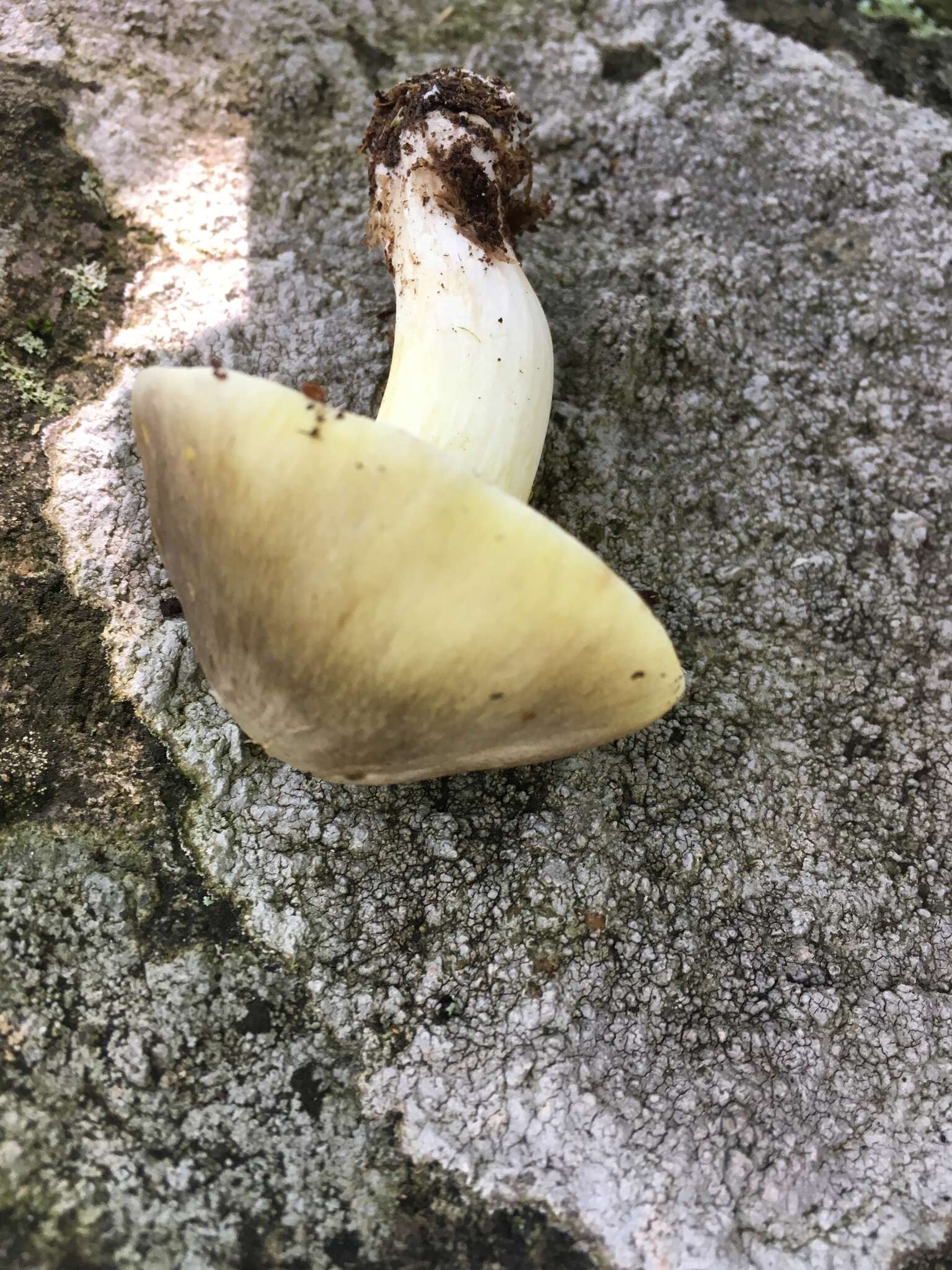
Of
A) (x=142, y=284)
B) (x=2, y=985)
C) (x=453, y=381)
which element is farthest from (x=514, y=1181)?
(x=142, y=284)

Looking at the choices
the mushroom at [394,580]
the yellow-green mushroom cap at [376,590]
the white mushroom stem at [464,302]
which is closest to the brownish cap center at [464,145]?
the white mushroom stem at [464,302]

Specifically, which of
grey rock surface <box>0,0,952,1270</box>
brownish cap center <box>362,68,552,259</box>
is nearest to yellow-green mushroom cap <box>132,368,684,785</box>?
grey rock surface <box>0,0,952,1270</box>

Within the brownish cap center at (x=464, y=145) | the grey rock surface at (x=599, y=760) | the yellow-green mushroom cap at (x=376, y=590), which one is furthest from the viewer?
the brownish cap center at (x=464, y=145)

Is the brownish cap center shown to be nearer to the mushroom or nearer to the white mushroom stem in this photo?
the white mushroom stem

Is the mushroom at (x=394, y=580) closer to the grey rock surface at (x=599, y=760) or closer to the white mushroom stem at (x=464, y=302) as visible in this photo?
the white mushroom stem at (x=464, y=302)

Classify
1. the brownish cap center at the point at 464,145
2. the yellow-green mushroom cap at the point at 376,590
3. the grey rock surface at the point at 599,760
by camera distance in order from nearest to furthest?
the yellow-green mushroom cap at the point at 376,590, the grey rock surface at the point at 599,760, the brownish cap center at the point at 464,145

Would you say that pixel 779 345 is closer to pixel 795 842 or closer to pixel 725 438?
pixel 725 438

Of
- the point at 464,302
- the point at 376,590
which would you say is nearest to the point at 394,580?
the point at 376,590
